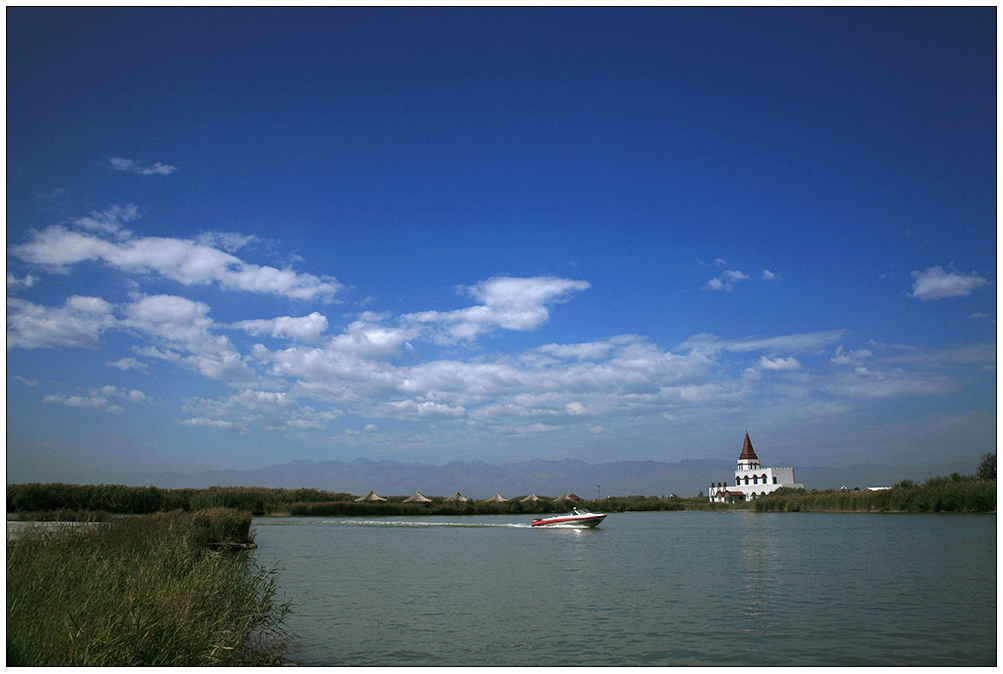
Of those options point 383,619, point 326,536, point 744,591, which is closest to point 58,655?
point 383,619

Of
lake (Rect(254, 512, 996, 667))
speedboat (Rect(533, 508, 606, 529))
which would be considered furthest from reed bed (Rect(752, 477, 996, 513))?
speedboat (Rect(533, 508, 606, 529))

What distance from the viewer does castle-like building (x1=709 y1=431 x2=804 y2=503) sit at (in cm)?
10656

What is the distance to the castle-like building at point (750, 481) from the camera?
107 metres

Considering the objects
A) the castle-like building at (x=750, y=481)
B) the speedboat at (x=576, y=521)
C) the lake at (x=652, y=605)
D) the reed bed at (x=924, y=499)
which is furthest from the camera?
the castle-like building at (x=750, y=481)

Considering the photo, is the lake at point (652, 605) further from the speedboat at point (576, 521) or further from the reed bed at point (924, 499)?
the reed bed at point (924, 499)

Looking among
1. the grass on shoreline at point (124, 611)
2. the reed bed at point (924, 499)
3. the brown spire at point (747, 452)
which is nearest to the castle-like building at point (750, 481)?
the brown spire at point (747, 452)

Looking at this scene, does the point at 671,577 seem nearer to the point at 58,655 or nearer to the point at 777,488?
the point at 58,655

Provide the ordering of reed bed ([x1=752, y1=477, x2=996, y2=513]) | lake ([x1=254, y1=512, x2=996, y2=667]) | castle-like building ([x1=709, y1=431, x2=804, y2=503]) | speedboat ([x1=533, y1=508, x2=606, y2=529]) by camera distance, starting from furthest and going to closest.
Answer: castle-like building ([x1=709, y1=431, x2=804, y2=503]), speedboat ([x1=533, y1=508, x2=606, y2=529]), reed bed ([x1=752, y1=477, x2=996, y2=513]), lake ([x1=254, y1=512, x2=996, y2=667])

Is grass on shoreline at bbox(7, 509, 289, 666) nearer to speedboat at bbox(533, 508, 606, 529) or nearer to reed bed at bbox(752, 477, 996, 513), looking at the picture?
speedboat at bbox(533, 508, 606, 529)

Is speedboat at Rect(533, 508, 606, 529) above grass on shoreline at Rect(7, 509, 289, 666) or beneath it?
beneath

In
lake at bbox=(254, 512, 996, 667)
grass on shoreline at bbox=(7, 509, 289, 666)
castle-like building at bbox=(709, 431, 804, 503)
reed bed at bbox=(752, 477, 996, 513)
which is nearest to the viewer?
grass on shoreline at bbox=(7, 509, 289, 666)

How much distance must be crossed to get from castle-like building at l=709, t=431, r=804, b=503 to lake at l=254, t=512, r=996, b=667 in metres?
78.4

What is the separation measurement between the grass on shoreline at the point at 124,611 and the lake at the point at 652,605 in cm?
158

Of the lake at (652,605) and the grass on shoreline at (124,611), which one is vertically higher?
the grass on shoreline at (124,611)
